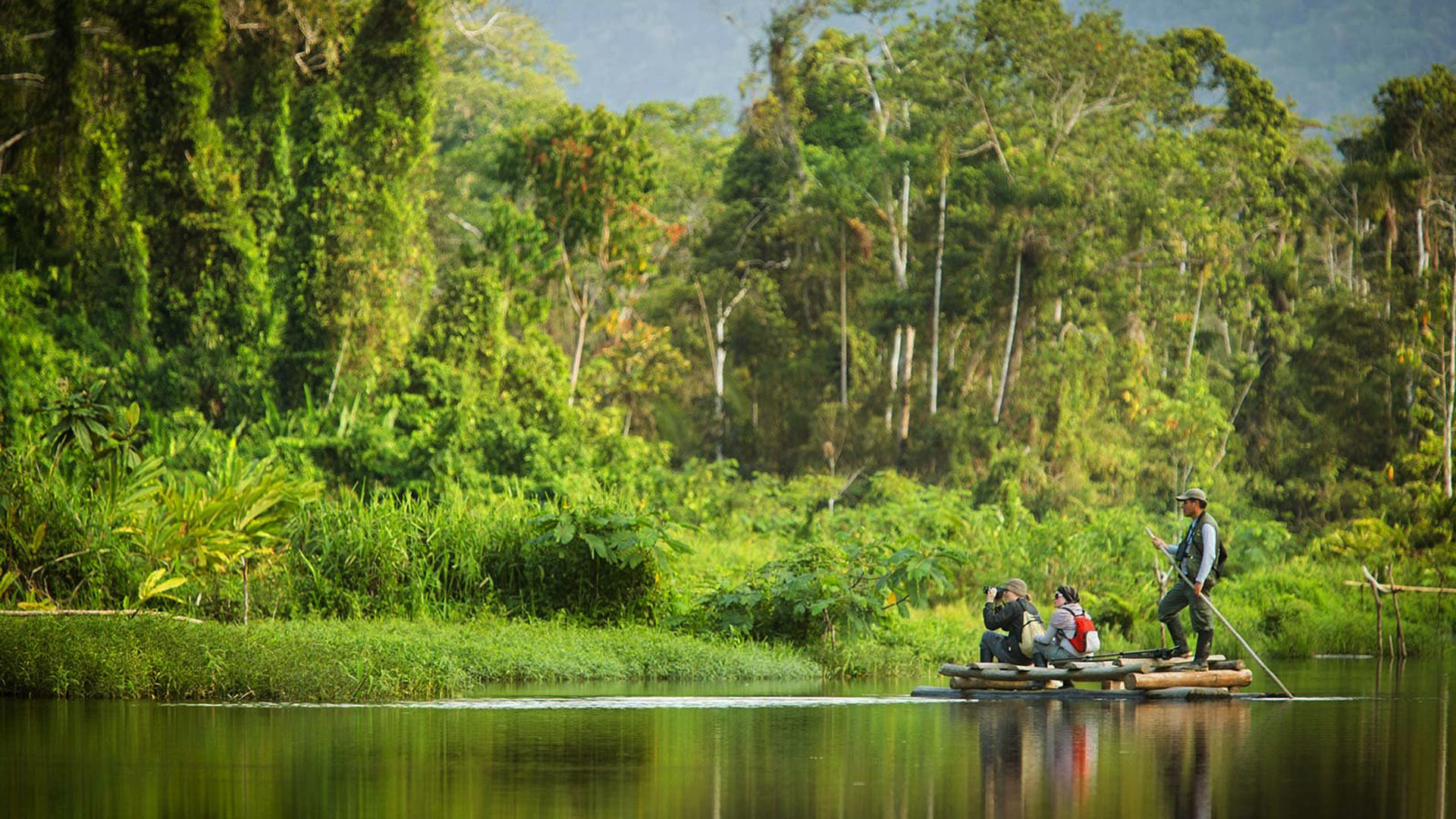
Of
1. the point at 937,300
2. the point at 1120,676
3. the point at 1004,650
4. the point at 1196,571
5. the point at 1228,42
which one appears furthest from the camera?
the point at 1228,42

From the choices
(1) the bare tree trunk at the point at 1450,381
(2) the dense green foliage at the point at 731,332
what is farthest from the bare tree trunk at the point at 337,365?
(1) the bare tree trunk at the point at 1450,381

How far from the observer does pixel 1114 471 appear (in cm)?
3612

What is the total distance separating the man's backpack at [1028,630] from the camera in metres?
15.4

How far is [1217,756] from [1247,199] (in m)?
31.4

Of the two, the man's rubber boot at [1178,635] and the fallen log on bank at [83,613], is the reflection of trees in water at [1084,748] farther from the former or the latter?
the fallen log on bank at [83,613]

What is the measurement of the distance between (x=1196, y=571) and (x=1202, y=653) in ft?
2.36

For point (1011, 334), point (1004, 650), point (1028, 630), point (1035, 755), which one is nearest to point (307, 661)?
point (1004, 650)

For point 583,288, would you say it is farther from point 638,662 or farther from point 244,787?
point 244,787

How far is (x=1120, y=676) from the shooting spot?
47.9ft

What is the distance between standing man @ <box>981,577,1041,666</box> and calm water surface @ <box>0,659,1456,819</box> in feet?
3.22

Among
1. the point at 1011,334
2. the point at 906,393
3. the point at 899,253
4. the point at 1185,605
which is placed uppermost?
the point at 899,253

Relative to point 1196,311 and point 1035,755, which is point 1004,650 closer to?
point 1035,755

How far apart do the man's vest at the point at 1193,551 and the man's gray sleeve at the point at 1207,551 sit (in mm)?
28

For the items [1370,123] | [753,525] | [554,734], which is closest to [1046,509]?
[753,525]
